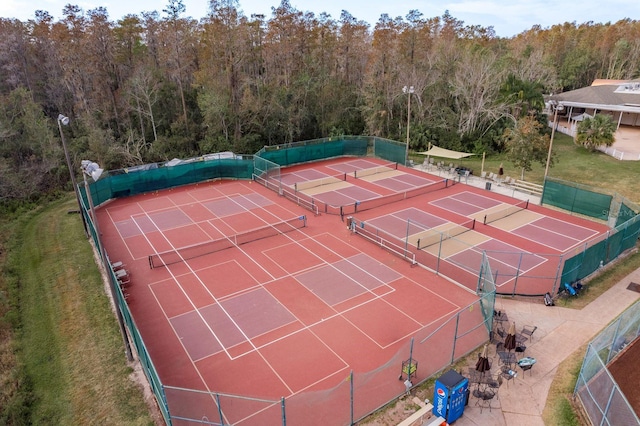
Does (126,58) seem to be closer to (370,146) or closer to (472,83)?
(370,146)

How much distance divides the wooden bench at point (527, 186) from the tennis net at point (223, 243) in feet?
54.9

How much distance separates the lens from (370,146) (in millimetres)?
40938

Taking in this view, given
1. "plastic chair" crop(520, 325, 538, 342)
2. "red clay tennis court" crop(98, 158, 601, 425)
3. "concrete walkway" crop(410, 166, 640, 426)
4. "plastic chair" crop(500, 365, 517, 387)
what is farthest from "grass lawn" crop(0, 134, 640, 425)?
"plastic chair" crop(520, 325, 538, 342)

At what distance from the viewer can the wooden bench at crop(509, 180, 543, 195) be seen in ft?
92.7

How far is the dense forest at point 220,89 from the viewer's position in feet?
124

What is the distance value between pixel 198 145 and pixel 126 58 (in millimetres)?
15114

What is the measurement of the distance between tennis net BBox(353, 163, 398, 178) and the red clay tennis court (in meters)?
4.65

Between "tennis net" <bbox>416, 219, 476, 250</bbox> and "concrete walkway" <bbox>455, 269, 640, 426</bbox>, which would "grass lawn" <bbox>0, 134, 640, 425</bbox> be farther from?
"tennis net" <bbox>416, 219, 476, 250</bbox>

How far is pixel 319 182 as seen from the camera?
→ 31984mm

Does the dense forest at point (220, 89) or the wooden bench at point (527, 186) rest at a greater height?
the dense forest at point (220, 89)


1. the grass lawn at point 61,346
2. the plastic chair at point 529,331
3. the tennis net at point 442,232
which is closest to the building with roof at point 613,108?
the tennis net at point 442,232

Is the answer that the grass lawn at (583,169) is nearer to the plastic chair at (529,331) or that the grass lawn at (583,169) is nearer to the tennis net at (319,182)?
the tennis net at (319,182)

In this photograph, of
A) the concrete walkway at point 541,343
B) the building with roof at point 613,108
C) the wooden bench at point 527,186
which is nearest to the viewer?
the concrete walkway at point 541,343

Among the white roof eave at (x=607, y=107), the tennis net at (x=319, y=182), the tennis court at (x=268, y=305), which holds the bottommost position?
the tennis court at (x=268, y=305)
